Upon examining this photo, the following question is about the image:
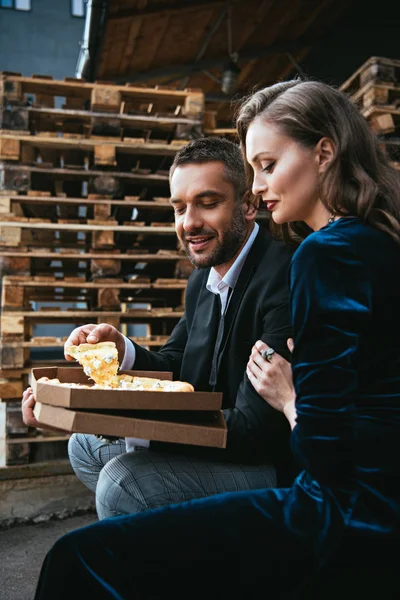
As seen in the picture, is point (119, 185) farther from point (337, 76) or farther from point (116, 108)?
point (337, 76)

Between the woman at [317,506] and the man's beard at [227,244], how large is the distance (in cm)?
115

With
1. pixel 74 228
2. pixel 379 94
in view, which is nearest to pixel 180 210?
pixel 74 228

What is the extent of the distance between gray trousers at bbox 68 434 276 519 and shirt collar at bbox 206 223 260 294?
85cm

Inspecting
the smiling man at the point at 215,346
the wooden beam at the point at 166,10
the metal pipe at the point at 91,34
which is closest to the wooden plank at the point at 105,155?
the smiling man at the point at 215,346

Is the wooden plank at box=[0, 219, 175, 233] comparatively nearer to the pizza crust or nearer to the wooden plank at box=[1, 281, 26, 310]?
the wooden plank at box=[1, 281, 26, 310]

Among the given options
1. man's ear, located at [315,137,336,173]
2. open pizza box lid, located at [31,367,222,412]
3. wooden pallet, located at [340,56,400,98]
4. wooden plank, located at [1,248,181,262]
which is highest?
wooden pallet, located at [340,56,400,98]

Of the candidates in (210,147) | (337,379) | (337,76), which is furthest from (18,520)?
(337,76)

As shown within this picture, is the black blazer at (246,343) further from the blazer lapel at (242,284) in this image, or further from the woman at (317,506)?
the woman at (317,506)

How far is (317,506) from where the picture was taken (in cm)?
145

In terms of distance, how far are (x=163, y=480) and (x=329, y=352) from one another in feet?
3.20

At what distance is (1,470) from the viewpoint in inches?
167

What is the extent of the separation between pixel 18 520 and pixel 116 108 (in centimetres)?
325

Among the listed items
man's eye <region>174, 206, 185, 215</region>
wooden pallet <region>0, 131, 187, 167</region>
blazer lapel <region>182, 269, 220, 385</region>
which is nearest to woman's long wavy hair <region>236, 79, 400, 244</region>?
man's eye <region>174, 206, 185, 215</region>

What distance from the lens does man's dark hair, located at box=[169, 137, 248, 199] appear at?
2.73 metres
